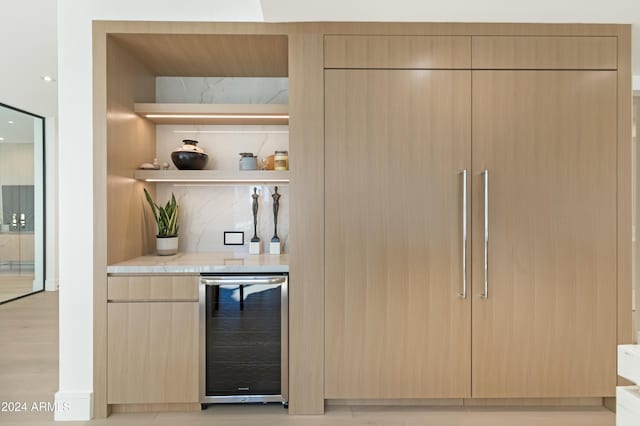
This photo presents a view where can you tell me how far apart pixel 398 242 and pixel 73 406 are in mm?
2110

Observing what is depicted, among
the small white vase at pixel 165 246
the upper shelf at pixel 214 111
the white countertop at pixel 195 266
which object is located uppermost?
the upper shelf at pixel 214 111

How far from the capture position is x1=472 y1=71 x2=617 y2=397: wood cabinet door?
227 centimetres

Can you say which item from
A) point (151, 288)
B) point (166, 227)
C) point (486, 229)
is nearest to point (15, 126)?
point (166, 227)

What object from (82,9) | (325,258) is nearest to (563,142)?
(325,258)

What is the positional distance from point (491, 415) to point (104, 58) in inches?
122

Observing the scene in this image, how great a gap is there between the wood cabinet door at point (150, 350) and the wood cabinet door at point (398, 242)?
0.82 m

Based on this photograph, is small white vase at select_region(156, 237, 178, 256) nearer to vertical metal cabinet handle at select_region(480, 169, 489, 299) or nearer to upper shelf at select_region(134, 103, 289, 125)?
upper shelf at select_region(134, 103, 289, 125)

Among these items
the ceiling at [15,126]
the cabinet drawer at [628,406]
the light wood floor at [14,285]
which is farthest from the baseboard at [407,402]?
the ceiling at [15,126]

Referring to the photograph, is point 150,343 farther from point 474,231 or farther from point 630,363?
point 630,363

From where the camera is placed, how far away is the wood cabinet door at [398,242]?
89.3 inches

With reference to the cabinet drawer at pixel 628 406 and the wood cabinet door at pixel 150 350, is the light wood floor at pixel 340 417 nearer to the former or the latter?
the wood cabinet door at pixel 150 350

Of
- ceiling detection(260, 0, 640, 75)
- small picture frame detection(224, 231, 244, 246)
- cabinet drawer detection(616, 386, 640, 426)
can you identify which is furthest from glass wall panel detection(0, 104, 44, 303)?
cabinet drawer detection(616, 386, 640, 426)

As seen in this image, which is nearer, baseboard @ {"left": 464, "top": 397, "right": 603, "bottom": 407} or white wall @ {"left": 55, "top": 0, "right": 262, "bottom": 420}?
white wall @ {"left": 55, "top": 0, "right": 262, "bottom": 420}

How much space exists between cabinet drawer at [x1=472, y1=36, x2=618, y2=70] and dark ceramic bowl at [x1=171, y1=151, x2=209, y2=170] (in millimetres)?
1869
